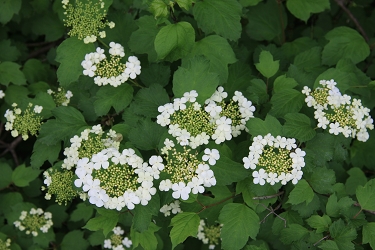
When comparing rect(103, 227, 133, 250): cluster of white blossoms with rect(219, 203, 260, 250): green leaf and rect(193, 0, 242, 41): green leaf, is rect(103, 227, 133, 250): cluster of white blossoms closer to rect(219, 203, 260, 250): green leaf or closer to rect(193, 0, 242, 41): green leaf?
rect(219, 203, 260, 250): green leaf

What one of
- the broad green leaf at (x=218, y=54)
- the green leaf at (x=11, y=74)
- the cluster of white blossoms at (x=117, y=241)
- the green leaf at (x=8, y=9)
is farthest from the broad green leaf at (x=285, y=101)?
the green leaf at (x=8, y=9)

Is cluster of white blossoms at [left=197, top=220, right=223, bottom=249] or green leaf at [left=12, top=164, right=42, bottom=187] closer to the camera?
cluster of white blossoms at [left=197, top=220, right=223, bottom=249]

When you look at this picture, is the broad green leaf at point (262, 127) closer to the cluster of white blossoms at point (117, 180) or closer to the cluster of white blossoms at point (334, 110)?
the cluster of white blossoms at point (334, 110)

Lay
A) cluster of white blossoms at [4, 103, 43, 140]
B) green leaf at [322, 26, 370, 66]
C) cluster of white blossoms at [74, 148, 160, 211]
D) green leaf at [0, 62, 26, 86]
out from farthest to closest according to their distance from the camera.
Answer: green leaf at [0, 62, 26, 86] < green leaf at [322, 26, 370, 66] < cluster of white blossoms at [4, 103, 43, 140] < cluster of white blossoms at [74, 148, 160, 211]

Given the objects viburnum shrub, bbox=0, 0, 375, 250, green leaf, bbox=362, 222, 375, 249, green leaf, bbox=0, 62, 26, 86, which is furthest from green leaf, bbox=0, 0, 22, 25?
green leaf, bbox=362, 222, 375, 249

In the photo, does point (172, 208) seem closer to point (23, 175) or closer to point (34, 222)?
point (34, 222)

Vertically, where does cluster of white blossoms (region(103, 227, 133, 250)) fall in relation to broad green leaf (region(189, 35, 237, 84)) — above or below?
below

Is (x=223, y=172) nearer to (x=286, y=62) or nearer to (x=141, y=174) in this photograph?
(x=141, y=174)

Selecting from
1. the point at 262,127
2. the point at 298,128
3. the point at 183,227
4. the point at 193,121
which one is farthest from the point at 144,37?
the point at 183,227
